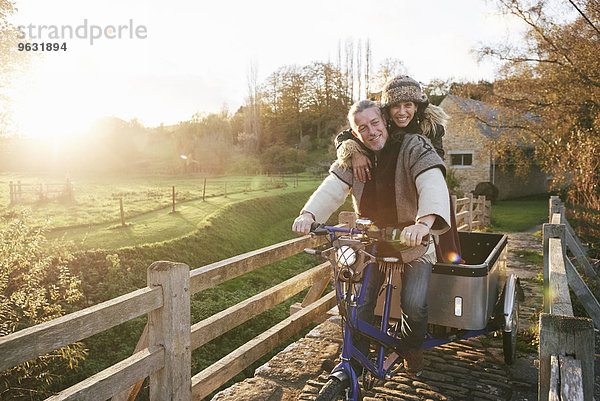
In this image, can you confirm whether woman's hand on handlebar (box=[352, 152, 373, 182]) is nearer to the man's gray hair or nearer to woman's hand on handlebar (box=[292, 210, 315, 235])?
the man's gray hair

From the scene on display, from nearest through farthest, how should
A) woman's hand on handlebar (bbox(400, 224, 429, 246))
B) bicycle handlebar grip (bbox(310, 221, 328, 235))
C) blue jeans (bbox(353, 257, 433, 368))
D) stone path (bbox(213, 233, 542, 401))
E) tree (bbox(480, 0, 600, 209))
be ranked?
woman's hand on handlebar (bbox(400, 224, 429, 246)) → bicycle handlebar grip (bbox(310, 221, 328, 235)) → blue jeans (bbox(353, 257, 433, 368)) → stone path (bbox(213, 233, 542, 401)) → tree (bbox(480, 0, 600, 209))

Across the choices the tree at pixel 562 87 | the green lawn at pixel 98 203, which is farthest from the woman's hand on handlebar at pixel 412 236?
the green lawn at pixel 98 203

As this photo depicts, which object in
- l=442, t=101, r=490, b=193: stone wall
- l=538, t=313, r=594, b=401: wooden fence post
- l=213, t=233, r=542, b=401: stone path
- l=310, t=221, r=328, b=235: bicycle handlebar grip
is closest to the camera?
l=538, t=313, r=594, b=401: wooden fence post

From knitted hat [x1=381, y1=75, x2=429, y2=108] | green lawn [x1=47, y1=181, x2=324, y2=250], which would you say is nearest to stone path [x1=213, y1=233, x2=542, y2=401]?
knitted hat [x1=381, y1=75, x2=429, y2=108]

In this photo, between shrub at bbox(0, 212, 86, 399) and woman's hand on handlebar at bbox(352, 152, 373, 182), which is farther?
shrub at bbox(0, 212, 86, 399)

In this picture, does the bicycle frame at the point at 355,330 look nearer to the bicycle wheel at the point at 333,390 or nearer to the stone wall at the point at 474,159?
the bicycle wheel at the point at 333,390

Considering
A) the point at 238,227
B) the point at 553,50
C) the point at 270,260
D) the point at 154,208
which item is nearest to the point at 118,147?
the point at 154,208

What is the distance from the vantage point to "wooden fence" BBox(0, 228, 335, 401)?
2076mm

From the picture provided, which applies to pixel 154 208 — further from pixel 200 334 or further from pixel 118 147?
pixel 118 147

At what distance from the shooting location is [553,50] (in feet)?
49.2

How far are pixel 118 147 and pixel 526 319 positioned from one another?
50.8 m

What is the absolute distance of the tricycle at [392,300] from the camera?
265 centimetres

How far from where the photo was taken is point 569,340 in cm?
205

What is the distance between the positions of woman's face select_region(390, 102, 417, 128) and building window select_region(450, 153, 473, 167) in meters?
28.3
